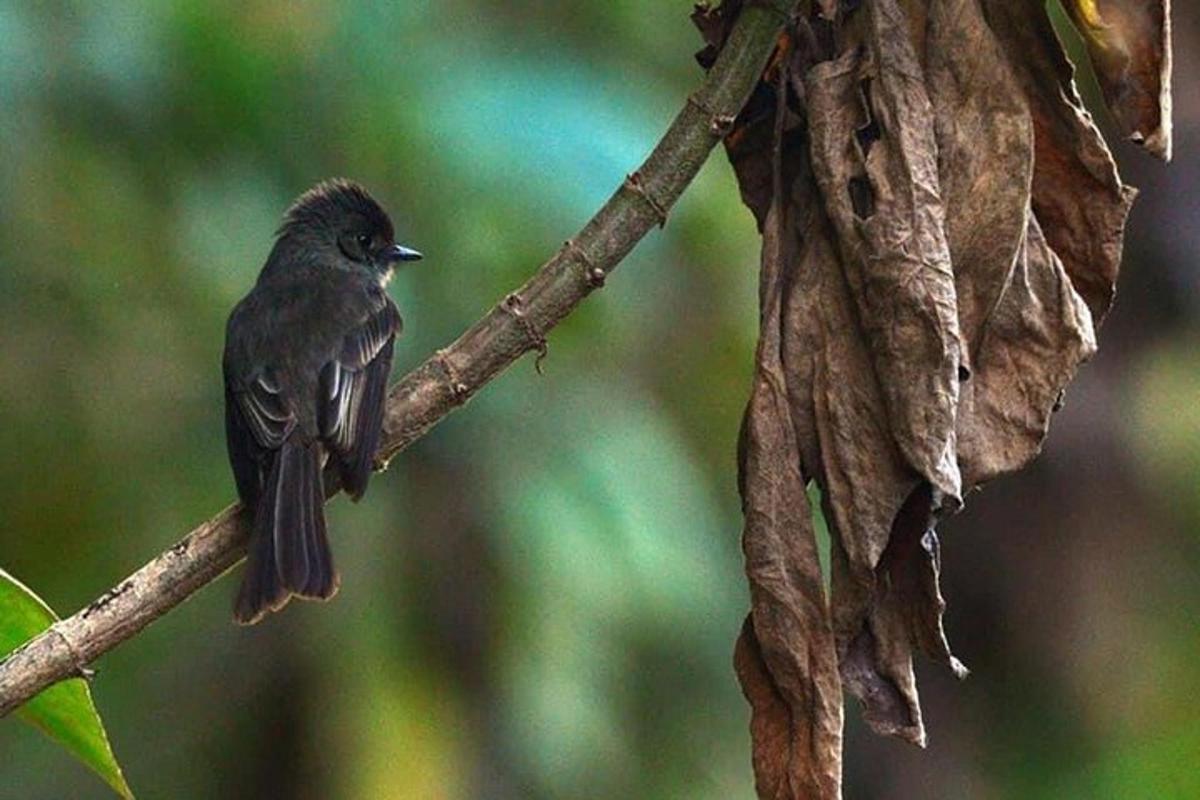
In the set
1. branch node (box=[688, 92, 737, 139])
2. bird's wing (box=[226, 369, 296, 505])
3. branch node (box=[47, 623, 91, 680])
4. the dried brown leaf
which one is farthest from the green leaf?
the dried brown leaf

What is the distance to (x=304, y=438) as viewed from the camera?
4.32 meters

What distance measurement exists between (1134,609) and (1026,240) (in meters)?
5.18

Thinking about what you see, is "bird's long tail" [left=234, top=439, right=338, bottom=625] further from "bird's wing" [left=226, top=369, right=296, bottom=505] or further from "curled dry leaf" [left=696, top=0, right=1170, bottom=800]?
"curled dry leaf" [left=696, top=0, right=1170, bottom=800]

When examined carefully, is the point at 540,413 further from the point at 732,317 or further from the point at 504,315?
the point at 504,315

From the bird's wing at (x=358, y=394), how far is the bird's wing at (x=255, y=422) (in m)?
0.09

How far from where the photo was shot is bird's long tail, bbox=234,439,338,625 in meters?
3.65

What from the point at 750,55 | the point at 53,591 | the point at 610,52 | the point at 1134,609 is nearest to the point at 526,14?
the point at 610,52

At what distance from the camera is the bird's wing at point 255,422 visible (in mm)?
4297

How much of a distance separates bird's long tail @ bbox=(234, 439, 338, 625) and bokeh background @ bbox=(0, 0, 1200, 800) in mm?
1297

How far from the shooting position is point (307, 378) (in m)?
4.43

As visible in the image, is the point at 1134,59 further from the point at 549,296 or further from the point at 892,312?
the point at 549,296

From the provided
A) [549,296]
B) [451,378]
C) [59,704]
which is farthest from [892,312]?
[59,704]

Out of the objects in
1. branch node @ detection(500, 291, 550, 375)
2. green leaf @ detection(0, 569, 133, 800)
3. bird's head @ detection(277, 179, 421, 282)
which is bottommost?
bird's head @ detection(277, 179, 421, 282)

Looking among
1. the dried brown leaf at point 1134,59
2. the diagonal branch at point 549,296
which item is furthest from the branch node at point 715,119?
the dried brown leaf at point 1134,59
